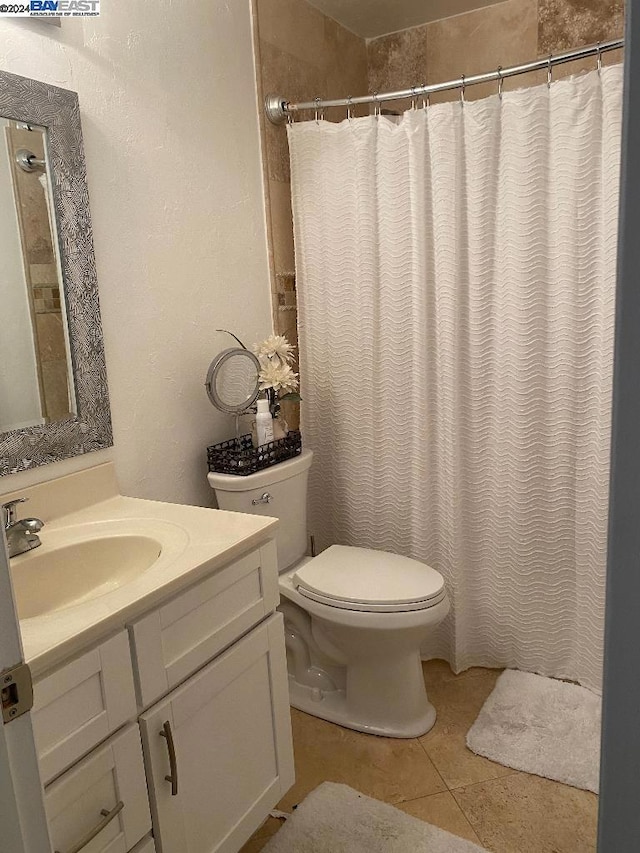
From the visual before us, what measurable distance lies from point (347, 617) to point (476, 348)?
95 centimetres

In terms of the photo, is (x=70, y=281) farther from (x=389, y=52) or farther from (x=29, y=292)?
(x=389, y=52)

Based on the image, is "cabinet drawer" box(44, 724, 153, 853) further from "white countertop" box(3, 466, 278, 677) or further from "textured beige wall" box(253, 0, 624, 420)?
"textured beige wall" box(253, 0, 624, 420)

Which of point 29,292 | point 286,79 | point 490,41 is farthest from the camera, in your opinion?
point 490,41

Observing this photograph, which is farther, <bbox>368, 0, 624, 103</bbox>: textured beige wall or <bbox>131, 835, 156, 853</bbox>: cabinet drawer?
<bbox>368, 0, 624, 103</bbox>: textured beige wall

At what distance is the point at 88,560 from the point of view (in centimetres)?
152

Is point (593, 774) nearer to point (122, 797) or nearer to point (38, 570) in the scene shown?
point (122, 797)

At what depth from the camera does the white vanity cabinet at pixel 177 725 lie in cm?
108

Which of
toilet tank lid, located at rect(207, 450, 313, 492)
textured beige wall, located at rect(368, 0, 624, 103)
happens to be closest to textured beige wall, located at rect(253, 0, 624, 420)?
textured beige wall, located at rect(368, 0, 624, 103)

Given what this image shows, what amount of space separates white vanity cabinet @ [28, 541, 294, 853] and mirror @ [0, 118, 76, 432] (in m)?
0.63

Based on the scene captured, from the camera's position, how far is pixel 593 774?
1.82m

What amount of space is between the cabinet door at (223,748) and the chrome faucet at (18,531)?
445mm

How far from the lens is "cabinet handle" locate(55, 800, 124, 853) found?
3.56 ft

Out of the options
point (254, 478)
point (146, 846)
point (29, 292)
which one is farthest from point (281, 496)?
point (146, 846)

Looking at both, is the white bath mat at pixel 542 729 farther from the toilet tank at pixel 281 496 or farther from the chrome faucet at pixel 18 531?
the chrome faucet at pixel 18 531
